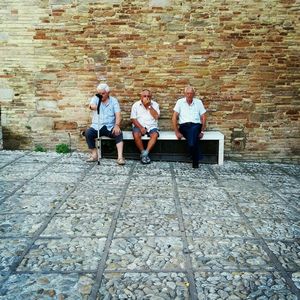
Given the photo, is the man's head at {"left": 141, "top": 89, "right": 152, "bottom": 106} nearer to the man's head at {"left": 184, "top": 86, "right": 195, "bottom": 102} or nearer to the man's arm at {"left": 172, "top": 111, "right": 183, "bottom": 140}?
the man's arm at {"left": 172, "top": 111, "right": 183, "bottom": 140}

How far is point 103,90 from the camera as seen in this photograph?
5.94m

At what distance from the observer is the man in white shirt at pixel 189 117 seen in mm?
5919

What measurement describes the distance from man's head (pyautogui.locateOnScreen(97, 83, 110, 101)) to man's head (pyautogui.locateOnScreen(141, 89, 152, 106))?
2.02 feet

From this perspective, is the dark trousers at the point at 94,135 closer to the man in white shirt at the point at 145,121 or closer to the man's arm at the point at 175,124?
the man in white shirt at the point at 145,121

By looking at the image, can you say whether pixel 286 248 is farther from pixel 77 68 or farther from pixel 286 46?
pixel 77 68

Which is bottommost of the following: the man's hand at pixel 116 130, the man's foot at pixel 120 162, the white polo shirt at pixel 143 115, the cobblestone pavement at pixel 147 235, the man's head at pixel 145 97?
the man's foot at pixel 120 162

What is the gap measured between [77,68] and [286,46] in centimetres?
388

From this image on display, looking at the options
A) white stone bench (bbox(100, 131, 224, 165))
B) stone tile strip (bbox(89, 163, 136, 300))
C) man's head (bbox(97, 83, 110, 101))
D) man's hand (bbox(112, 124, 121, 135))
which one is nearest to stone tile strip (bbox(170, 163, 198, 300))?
stone tile strip (bbox(89, 163, 136, 300))

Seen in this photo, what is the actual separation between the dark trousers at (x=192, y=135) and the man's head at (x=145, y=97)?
727 millimetres

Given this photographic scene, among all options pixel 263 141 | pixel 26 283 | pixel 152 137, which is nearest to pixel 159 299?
pixel 26 283

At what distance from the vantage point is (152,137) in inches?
236

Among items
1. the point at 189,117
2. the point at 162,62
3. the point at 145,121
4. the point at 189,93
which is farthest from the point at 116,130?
the point at 162,62

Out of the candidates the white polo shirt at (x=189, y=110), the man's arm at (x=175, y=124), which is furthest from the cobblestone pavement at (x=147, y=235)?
the white polo shirt at (x=189, y=110)

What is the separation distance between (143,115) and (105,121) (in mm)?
688
